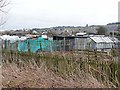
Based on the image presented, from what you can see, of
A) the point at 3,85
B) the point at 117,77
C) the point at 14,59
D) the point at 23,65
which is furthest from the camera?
the point at 14,59

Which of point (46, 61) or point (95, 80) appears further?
point (46, 61)

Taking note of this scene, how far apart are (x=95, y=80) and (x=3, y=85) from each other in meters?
2.42

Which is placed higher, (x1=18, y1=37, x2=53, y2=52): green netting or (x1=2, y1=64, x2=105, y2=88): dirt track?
(x1=2, y1=64, x2=105, y2=88): dirt track

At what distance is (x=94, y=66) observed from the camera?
7.35 metres

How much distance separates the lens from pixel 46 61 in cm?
925

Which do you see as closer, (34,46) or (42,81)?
(42,81)

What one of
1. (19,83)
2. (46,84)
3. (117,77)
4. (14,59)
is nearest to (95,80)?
(117,77)

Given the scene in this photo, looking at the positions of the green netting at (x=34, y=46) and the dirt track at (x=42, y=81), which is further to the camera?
the green netting at (x=34, y=46)

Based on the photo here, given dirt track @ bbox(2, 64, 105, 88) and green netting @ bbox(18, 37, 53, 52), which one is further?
green netting @ bbox(18, 37, 53, 52)

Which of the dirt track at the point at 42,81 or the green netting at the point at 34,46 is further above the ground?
the dirt track at the point at 42,81

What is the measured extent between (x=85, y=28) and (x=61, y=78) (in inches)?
2505

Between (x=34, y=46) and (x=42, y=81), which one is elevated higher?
(x=42, y=81)

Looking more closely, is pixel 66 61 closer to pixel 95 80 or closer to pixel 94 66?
pixel 94 66

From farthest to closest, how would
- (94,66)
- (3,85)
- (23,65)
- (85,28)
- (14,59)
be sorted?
(85,28)
(14,59)
(23,65)
(94,66)
(3,85)
